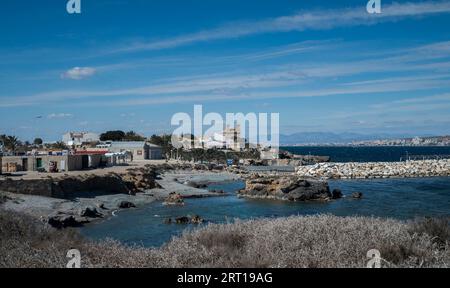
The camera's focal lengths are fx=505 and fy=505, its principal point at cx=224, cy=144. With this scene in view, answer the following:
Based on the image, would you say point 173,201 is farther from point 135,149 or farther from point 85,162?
point 135,149

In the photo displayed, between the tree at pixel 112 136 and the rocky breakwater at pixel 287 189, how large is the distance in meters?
79.6

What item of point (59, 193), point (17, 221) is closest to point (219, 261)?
point (17, 221)

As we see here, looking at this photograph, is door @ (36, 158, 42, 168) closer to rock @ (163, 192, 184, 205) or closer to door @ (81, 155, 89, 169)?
door @ (81, 155, 89, 169)

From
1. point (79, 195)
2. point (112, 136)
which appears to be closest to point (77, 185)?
point (79, 195)

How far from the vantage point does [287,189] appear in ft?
160

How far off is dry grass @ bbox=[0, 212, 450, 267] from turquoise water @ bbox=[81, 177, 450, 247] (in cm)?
1332

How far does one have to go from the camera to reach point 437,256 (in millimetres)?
8109

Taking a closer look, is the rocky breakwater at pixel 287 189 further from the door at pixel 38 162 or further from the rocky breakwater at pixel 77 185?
the door at pixel 38 162

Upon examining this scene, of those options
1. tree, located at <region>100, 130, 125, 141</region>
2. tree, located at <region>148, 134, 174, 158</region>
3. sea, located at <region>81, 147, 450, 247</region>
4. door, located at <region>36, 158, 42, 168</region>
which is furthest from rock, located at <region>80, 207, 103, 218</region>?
tree, located at <region>100, 130, 125, 141</region>

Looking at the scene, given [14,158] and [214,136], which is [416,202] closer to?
[14,158]

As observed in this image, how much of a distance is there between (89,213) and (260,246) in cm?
2528

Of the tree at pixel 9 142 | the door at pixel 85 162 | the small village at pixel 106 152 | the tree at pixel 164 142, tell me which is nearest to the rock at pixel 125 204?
the small village at pixel 106 152

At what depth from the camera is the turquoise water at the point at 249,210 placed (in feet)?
89.4
